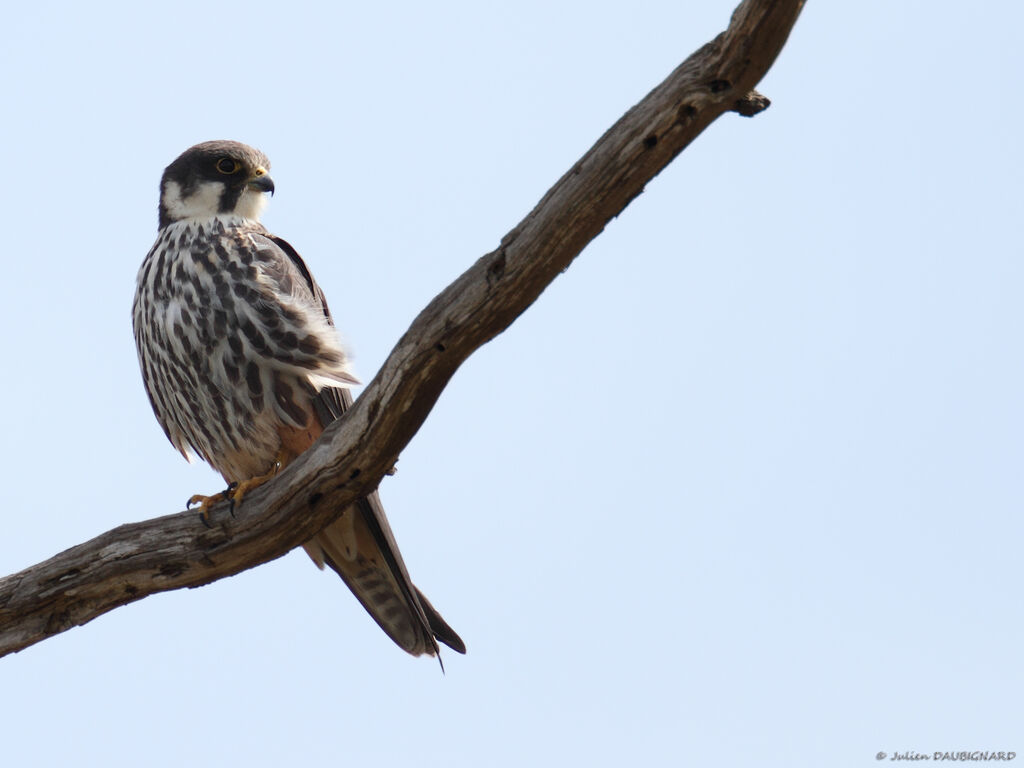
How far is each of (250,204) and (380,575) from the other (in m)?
1.83

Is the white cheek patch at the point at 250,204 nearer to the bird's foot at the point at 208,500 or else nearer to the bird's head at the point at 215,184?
the bird's head at the point at 215,184

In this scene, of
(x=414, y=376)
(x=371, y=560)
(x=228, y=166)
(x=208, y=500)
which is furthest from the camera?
(x=228, y=166)

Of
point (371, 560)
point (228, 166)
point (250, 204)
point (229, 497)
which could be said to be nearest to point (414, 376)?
point (229, 497)

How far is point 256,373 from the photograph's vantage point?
15.4ft

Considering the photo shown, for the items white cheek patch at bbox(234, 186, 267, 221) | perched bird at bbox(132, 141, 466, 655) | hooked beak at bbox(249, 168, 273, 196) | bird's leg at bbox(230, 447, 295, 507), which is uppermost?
hooked beak at bbox(249, 168, 273, 196)

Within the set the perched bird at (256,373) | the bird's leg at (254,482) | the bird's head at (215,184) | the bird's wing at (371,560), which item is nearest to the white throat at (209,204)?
the bird's head at (215,184)

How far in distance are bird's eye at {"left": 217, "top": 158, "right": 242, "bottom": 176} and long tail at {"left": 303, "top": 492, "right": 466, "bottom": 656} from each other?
70.4 inches

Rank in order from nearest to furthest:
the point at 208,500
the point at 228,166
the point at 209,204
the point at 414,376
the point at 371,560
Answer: the point at 414,376 → the point at 208,500 → the point at 371,560 → the point at 209,204 → the point at 228,166

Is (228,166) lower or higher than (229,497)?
higher

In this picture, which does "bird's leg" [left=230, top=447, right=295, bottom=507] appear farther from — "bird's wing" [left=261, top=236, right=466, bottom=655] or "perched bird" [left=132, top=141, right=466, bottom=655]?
"bird's wing" [left=261, top=236, right=466, bottom=655]

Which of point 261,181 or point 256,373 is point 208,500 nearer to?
point 256,373

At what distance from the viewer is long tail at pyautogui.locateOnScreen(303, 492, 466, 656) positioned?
189 inches

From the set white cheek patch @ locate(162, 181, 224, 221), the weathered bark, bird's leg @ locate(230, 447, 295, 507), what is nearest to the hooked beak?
white cheek patch @ locate(162, 181, 224, 221)

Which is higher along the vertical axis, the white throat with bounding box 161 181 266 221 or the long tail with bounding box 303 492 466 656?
the white throat with bounding box 161 181 266 221
